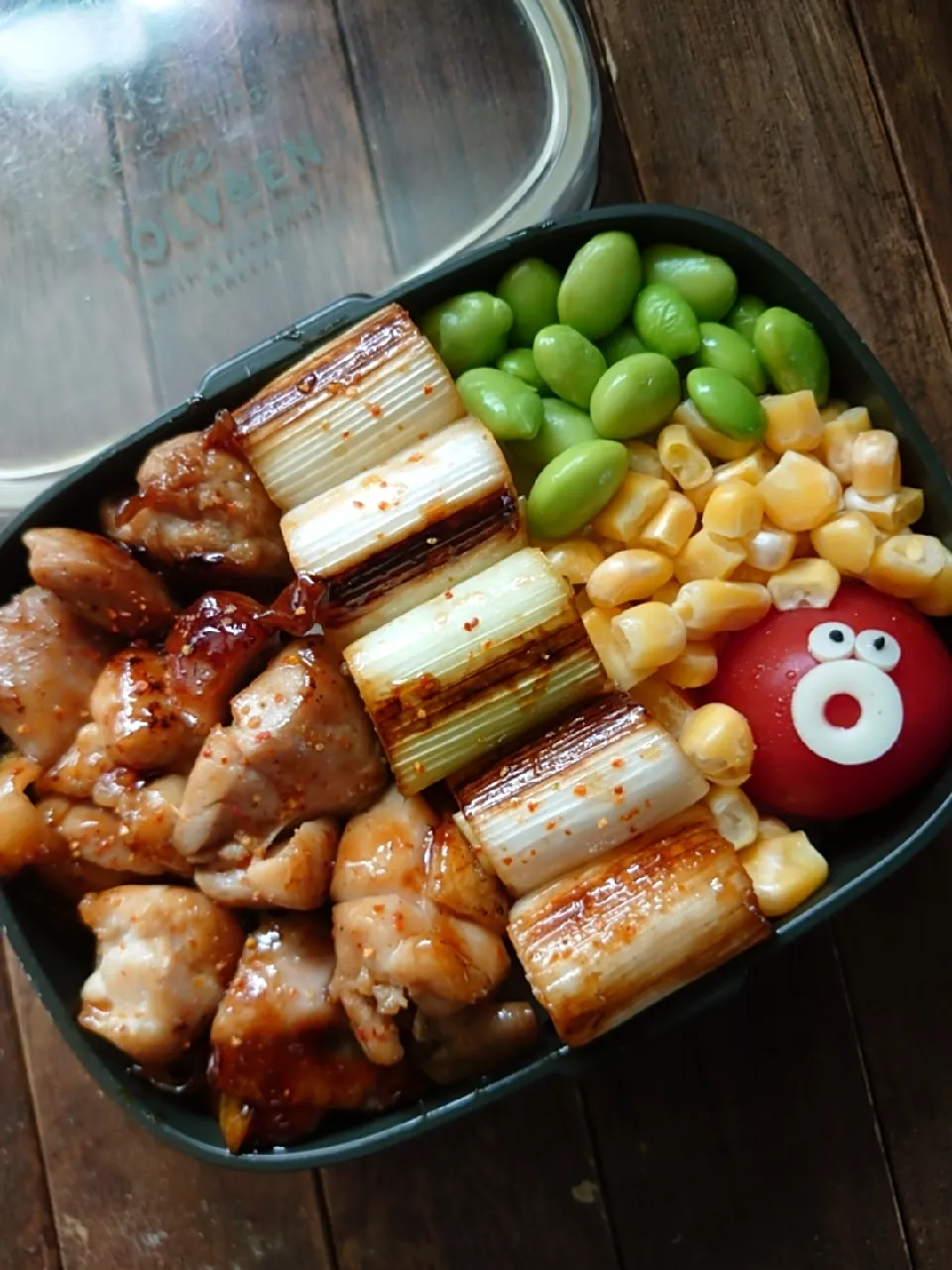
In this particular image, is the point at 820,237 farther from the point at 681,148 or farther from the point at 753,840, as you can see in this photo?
the point at 753,840

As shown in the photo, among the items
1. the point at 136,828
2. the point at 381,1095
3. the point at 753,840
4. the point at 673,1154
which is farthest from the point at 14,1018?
the point at 753,840

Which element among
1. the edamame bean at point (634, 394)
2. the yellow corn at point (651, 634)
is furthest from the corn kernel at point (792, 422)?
the yellow corn at point (651, 634)

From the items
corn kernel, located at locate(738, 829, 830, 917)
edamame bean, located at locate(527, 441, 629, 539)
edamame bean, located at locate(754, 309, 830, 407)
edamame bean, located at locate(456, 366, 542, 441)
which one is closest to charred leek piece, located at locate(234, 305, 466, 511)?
edamame bean, located at locate(456, 366, 542, 441)

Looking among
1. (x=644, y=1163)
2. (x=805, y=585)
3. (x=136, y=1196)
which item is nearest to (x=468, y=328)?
(x=805, y=585)

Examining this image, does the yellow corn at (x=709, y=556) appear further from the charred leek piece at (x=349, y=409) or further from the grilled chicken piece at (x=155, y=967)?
the grilled chicken piece at (x=155, y=967)

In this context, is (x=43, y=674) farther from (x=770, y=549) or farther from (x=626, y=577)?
(x=770, y=549)

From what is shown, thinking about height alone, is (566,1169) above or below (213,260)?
below
